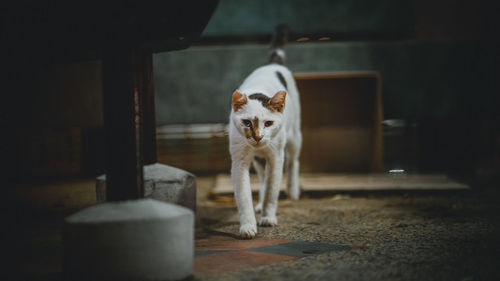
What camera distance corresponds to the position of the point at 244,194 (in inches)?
159

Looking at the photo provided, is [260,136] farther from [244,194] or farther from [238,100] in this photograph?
[244,194]

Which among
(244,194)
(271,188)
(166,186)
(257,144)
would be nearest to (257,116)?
(257,144)

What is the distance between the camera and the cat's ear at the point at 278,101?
13.2 feet

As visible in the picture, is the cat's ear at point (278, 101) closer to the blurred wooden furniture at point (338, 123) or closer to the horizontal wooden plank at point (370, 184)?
the horizontal wooden plank at point (370, 184)

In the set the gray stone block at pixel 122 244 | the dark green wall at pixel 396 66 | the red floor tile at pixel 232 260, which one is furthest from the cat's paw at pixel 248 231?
the dark green wall at pixel 396 66

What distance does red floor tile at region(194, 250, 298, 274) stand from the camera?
286 centimetres

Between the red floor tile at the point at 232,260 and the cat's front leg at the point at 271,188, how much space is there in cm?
114

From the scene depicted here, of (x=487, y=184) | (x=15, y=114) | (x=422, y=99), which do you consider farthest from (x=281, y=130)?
(x=422, y=99)

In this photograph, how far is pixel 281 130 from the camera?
14.8ft

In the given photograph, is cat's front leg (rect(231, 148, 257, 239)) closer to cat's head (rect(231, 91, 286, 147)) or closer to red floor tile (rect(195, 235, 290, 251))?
red floor tile (rect(195, 235, 290, 251))

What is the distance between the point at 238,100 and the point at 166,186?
3.22 ft

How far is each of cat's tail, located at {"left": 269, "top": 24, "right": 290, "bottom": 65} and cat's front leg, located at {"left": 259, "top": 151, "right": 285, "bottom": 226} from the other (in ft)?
6.56

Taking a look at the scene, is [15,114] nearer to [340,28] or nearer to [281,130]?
[281,130]

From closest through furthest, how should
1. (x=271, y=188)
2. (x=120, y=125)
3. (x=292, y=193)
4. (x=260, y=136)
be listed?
1. (x=120, y=125)
2. (x=260, y=136)
3. (x=271, y=188)
4. (x=292, y=193)
